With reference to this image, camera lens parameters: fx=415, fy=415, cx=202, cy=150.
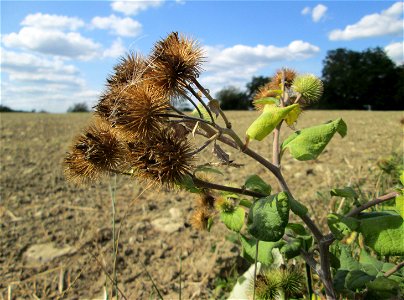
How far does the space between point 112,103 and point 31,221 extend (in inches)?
Answer: 90.8

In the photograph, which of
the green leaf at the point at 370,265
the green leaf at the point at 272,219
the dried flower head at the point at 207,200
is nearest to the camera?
the green leaf at the point at 272,219

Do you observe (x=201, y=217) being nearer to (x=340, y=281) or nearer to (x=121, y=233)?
(x=340, y=281)

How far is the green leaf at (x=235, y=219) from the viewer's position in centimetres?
155

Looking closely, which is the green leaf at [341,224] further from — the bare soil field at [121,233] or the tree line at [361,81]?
the tree line at [361,81]

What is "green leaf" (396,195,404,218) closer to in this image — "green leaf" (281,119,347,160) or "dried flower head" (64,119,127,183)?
"green leaf" (281,119,347,160)

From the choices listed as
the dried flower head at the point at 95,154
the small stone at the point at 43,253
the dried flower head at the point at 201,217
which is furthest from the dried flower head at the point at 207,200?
the small stone at the point at 43,253

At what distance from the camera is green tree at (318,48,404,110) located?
54312 mm

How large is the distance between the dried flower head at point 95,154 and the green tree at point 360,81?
54760mm

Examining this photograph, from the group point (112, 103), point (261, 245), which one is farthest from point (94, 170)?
point (261, 245)

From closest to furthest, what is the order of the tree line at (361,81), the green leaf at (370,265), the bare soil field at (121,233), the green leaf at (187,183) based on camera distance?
the green leaf at (187,183)
the green leaf at (370,265)
the bare soil field at (121,233)
the tree line at (361,81)

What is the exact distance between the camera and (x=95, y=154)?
1.33 metres

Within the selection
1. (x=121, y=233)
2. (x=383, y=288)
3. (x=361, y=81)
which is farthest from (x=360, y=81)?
(x=383, y=288)

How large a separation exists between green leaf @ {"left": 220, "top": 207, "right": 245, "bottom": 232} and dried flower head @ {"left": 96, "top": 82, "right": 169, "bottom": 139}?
1.67 ft

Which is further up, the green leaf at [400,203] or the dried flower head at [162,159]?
the dried flower head at [162,159]
